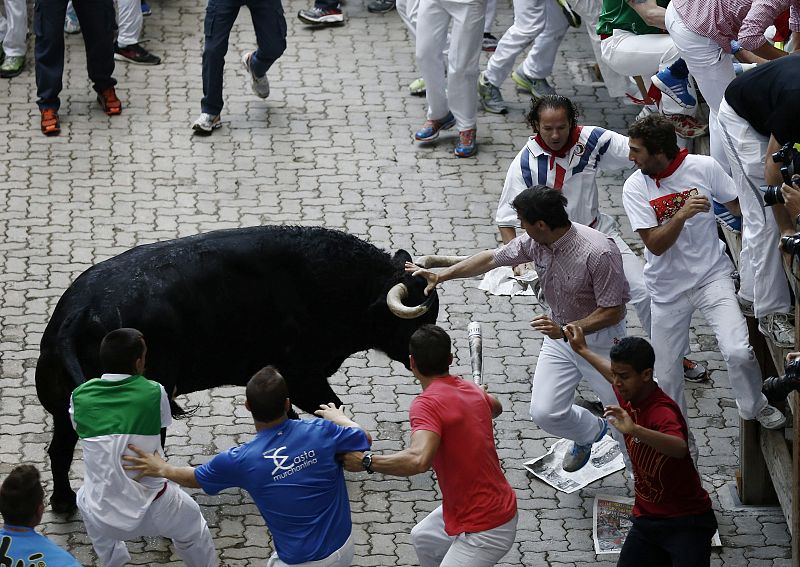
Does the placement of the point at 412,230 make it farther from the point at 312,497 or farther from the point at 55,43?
the point at 312,497

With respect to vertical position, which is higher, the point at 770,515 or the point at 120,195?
the point at 770,515

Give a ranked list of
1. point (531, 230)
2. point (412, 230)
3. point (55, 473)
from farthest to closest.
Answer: point (412, 230)
point (55, 473)
point (531, 230)

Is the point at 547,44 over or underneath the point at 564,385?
underneath

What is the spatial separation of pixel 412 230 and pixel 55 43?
3.97 m

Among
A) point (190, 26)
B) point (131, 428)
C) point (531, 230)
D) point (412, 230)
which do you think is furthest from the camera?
point (190, 26)

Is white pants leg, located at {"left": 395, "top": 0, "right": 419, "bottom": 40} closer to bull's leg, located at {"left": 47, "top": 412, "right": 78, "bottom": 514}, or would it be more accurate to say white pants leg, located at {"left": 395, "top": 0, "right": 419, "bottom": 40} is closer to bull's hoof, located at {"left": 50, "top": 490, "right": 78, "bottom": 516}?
bull's leg, located at {"left": 47, "top": 412, "right": 78, "bottom": 514}

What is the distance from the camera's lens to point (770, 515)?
24.6 ft

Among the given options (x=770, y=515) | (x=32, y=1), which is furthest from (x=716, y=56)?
(x=32, y=1)

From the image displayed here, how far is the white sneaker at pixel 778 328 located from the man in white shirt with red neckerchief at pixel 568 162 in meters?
0.97

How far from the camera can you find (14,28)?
1305cm

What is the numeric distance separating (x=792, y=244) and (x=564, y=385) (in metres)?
1.79

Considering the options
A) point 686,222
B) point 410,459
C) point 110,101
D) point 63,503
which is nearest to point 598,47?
point 110,101

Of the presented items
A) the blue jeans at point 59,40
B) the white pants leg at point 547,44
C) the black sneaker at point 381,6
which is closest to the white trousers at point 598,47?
the white pants leg at point 547,44

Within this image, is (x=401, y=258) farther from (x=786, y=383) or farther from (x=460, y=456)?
(x=786, y=383)
